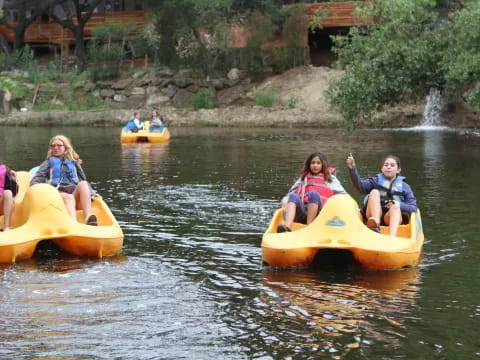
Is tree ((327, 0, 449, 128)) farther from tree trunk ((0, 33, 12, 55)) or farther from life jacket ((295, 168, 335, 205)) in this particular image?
tree trunk ((0, 33, 12, 55))

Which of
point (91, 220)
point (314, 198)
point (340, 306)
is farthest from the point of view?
point (91, 220)

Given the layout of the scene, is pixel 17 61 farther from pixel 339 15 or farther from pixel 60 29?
pixel 339 15

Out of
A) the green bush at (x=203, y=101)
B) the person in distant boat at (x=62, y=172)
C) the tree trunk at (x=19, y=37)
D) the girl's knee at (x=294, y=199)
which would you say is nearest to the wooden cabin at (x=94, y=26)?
the tree trunk at (x=19, y=37)

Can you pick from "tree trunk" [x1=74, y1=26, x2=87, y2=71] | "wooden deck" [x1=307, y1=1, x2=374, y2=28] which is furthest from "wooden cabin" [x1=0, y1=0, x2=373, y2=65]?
"wooden deck" [x1=307, y1=1, x2=374, y2=28]

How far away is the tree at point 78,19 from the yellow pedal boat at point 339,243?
3966cm

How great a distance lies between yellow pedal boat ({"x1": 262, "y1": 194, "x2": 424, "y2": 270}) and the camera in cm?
970

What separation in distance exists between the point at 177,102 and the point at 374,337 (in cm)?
3807

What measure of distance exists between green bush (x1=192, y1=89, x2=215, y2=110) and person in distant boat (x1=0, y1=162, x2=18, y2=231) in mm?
32264

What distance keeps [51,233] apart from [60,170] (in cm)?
153

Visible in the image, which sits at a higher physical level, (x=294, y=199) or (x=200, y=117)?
(x=294, y=199)

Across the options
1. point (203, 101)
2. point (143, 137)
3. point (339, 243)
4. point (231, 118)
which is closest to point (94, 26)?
point (203, 101)

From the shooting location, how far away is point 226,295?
29.0 ft

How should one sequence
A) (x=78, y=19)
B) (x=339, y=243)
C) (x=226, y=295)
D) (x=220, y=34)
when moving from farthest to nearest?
(x=78, y=19), (x=220, y=34), (x=339, y=243), (x=226, y=295)

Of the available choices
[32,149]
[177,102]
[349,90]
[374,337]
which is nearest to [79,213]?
[374,337]
